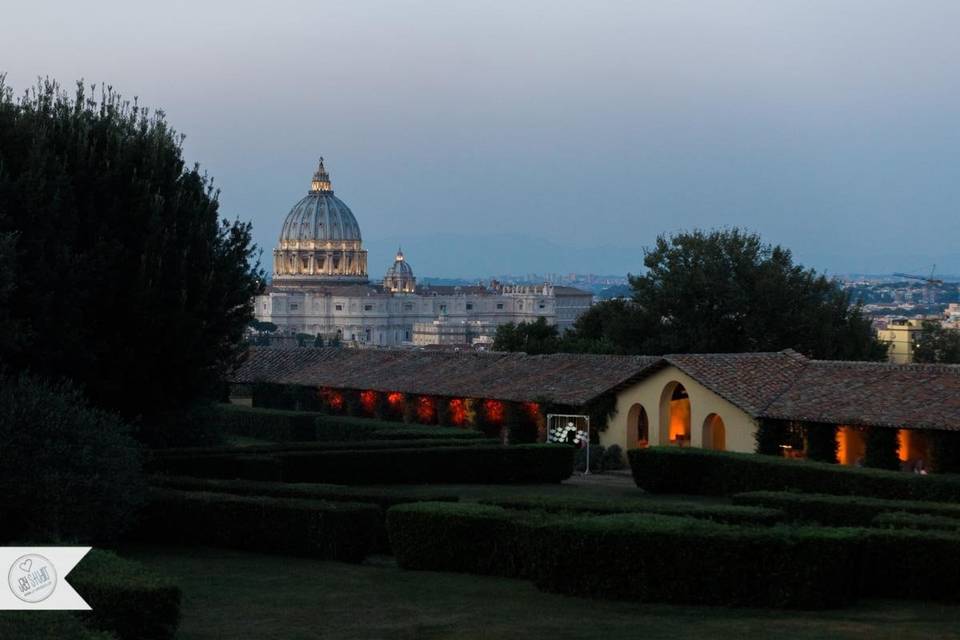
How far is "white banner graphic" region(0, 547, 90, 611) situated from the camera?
12352 mm

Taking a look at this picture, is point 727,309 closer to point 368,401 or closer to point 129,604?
point 368,401

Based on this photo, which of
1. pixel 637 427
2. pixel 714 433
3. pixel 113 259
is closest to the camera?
pixel 113 259

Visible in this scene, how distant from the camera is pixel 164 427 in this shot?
121 feet

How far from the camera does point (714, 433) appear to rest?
148 feet

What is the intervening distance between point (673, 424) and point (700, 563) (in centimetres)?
2740

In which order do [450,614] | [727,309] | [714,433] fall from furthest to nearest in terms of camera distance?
[727,309] → [714,433] → [450,614]

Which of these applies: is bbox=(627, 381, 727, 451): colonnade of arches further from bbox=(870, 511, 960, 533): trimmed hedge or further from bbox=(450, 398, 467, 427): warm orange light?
bbox=(870, 511, 960, 533): trimmed hedge

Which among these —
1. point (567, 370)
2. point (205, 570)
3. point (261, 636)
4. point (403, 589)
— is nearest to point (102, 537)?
point (205, 570)

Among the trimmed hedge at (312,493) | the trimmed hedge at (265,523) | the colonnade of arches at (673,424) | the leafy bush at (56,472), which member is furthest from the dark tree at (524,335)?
the leafy bush at (56,472)

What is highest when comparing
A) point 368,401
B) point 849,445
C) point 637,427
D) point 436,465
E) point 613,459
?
point 368,401

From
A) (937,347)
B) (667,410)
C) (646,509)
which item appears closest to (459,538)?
(646,509)

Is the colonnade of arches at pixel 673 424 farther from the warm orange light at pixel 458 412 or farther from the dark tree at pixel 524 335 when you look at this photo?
the dark tree at pixel 524 335

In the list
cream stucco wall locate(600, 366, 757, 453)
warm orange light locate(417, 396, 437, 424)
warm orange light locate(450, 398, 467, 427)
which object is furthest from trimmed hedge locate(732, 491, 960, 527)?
warm orange light locate(417, 396, 437, 424)

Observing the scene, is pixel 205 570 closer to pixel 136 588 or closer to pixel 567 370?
pixel 136 588
